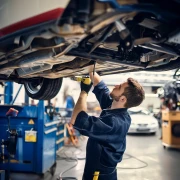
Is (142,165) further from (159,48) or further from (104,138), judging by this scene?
(159,48)

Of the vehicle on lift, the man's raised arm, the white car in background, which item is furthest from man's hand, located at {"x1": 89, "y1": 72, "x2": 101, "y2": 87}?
the white car in background

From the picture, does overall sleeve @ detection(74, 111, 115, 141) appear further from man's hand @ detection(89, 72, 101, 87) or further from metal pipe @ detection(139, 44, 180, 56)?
metal pipe @ detection(139, 44, 180, 56)

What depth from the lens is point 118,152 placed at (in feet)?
5.79

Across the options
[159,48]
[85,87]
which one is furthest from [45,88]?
[159,48]

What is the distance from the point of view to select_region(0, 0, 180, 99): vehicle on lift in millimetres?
962

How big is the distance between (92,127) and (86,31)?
2.54 feet

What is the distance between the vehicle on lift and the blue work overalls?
0.41m

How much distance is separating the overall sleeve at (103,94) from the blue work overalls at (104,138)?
0.21 meters

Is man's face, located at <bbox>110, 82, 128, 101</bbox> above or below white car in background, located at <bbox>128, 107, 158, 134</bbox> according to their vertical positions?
above

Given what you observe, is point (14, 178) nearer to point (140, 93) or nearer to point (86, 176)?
point (86, 176)

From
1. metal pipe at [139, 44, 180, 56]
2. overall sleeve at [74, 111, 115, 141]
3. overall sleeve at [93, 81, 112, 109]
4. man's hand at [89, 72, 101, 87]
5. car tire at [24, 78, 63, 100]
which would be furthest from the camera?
car tire at [24, 78, 63, 100]

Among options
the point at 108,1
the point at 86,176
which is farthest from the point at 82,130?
the point at 108,1

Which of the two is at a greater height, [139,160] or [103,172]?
[103,172]

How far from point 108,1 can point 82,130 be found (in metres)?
0.94
